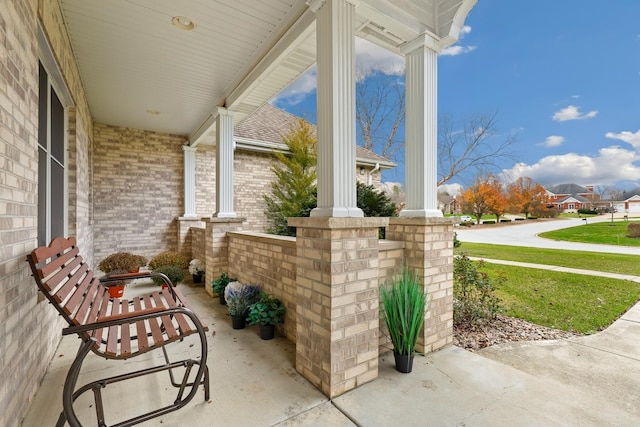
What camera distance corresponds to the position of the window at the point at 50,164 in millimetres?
2727

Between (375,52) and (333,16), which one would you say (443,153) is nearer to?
(375,52)

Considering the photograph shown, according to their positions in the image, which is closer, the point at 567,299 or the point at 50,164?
the point at 50,164

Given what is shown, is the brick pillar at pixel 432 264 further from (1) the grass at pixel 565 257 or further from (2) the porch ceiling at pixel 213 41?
(1) the grass at pixel 565 257

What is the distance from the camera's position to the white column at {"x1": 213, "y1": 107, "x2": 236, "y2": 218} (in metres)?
4.83

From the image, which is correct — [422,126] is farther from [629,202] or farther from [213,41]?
[629,202]

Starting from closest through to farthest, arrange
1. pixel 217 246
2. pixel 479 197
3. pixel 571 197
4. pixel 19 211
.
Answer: pixel 19 211 < pixel 217 246 < pixel 571 197 < pixel 479 197

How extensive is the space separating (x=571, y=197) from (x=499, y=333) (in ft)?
23.5

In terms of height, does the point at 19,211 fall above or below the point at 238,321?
above

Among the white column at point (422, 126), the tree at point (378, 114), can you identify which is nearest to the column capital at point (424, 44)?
the white column at point (422, 126)

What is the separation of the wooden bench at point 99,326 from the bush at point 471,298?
318 cm

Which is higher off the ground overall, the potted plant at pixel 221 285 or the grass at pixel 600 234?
the grass at pixel 600 234

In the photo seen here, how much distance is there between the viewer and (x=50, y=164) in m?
3.04

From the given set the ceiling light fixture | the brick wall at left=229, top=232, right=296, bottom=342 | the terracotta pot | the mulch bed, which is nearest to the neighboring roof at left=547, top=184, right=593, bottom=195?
the mulch bed

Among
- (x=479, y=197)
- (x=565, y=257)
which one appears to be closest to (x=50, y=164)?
(x=565, y=257)
